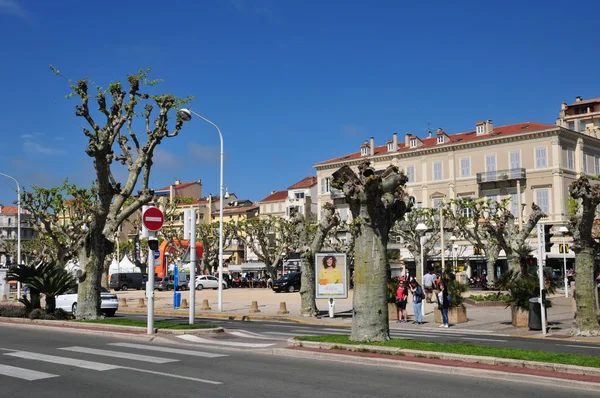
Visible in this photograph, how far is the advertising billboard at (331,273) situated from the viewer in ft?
79.1

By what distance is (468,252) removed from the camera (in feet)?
215

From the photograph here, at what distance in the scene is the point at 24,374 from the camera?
9836 millimetres

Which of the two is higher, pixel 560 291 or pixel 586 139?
pixel 586 139

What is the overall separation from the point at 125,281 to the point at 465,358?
5827 centimetres

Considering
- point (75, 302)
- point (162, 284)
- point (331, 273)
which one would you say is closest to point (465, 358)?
point (331, 273)

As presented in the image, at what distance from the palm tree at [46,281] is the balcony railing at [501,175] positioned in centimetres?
5161

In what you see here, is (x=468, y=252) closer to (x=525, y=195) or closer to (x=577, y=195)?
(x=525, y=195)

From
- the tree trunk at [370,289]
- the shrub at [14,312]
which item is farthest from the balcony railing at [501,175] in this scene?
the tree trunk at [370,289]

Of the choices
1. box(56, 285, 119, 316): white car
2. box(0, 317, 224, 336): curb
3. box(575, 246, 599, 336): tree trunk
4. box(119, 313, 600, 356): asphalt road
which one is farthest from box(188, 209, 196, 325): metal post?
box(575, 246, 599, 336): tree trunk

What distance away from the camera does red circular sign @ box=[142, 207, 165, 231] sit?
53.6 feet

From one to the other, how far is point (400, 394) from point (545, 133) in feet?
191

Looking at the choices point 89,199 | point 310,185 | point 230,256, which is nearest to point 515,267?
point 89,199

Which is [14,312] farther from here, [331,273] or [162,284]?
[162,284]

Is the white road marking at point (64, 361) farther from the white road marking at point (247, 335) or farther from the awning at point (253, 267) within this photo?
the awning at point (253, 267)
